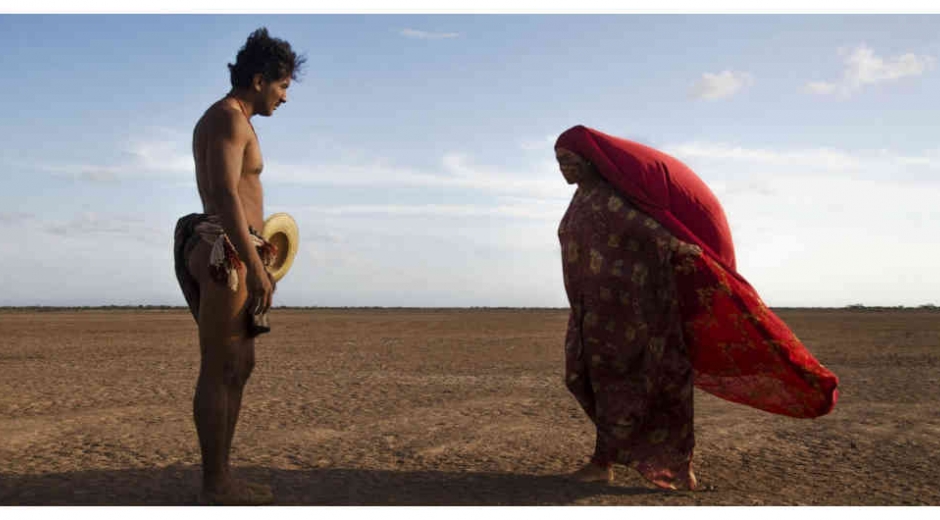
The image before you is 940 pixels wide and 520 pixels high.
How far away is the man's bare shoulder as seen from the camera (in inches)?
149

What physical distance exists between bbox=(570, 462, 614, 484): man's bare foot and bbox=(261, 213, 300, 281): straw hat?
2.05m

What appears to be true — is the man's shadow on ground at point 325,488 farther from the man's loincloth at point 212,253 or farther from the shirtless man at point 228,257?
the man's loincloth at point 212,253

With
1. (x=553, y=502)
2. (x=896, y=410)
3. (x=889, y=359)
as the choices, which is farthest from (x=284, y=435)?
(x=889, y=359)

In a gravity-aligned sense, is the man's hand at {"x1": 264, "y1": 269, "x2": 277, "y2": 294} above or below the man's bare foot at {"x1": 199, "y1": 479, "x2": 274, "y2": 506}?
above

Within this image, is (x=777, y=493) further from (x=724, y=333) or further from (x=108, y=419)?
(x=108, y=419)

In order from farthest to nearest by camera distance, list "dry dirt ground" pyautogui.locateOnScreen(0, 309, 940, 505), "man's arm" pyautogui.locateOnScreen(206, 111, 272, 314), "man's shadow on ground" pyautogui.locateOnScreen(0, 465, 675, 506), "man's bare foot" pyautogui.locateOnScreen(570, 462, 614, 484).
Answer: "man's bare foot" pyautogui.locateOnScreen(570, 462, 614, 484), "dry dirt ground" pyautogui.locateOnScreen(0, 309, 940, 505), "man's shadow on ground" pyautogui.locateOnScreen(0, 465, 675, 506), "man's arm" pyautogui.locateOnScreen(206, 111, 272, 314)

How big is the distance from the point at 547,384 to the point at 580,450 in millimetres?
4266

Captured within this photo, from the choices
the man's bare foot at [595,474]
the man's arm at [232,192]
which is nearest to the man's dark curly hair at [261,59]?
the man's arm at [232,192]

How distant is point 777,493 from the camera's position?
4.48 meters

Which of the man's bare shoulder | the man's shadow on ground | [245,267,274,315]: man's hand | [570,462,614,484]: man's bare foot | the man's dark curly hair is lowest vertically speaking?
the man's shadow on ground

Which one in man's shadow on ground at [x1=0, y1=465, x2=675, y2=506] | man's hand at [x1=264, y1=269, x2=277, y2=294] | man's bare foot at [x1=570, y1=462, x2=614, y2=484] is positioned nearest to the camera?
man's hand at [x1=264, y1=269, x2=277, y2=294]

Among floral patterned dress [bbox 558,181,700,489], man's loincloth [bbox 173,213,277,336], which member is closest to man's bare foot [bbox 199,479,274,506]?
man's loincloth [bbox 173,213,277,336]

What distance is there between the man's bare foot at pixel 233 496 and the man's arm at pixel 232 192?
86 cm

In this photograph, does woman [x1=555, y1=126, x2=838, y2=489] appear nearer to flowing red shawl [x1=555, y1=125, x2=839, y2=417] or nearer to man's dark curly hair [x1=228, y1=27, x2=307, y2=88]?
flowing red shawl [x1=555, y1=125, x2=839, y2=417]
